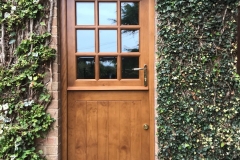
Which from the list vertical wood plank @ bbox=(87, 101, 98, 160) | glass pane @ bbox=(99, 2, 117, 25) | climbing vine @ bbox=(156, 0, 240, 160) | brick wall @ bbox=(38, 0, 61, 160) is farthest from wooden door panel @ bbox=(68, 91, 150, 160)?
glass pane @ bbox=(99, 2, 117, 25)

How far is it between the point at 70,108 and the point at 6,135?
2.13ft

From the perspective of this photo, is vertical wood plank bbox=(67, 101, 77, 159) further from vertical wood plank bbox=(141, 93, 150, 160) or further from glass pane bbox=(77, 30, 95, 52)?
vertical wood plank bbox=(141, 93, 150, 160)

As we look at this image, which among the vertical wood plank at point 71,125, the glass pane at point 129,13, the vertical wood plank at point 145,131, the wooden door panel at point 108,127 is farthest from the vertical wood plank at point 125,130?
the glass pane at point 129,13

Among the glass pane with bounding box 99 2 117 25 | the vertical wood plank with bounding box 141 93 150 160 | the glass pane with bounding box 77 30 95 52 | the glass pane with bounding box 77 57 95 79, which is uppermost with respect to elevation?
the glass pane with bounding box 99 2 117 25

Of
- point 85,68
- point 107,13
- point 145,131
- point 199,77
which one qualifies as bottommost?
point 145,131

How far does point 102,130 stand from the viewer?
2213 mm

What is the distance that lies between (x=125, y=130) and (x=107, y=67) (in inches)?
27.8

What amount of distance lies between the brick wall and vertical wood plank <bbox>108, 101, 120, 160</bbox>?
0.54 m

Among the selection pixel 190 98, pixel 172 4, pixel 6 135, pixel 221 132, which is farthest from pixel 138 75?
pixel 6 135

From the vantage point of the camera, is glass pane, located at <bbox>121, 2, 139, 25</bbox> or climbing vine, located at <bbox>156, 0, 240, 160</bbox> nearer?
climbing vine, located at <bbox>156, 0, 240, 160</bbox>

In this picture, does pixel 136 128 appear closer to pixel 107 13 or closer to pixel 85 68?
pixel 85 68

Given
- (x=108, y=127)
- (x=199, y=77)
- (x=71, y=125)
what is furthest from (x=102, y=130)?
(x=199, y=77)

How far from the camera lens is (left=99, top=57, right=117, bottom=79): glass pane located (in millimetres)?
2215

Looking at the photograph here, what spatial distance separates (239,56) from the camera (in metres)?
2.15
